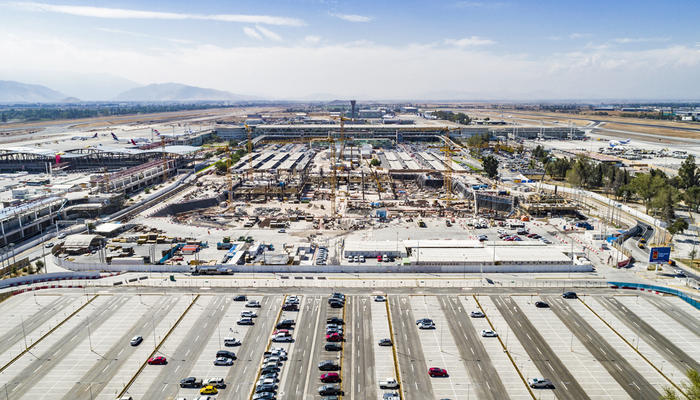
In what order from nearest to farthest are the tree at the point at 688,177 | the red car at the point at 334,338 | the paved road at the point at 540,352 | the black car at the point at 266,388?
the black car at the point at 266,388 < the paved road at the point at 540,352 < the red car at the point at 334,338 < the tree at the point at 688,177

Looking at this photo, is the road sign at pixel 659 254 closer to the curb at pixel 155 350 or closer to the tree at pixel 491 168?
the curb at pixel 155 350

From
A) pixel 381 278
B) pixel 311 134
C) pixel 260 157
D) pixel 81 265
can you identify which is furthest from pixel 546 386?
pixel 311 134

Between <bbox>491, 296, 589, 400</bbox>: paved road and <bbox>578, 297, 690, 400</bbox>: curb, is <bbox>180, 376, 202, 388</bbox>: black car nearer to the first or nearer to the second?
<bbox>491, 296, 589, 400</bbox>: paved road

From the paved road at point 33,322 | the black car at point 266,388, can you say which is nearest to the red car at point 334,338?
the black car at point 266,388

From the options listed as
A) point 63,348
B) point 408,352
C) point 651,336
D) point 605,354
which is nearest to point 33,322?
point 63,348

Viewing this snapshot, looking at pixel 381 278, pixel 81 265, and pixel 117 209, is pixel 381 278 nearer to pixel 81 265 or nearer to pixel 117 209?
pixel 81 265

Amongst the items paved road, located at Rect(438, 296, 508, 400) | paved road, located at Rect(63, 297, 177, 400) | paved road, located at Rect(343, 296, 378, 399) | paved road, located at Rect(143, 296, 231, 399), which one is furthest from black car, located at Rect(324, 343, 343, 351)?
paved road, located at Rect(63, 297, 177, 400)

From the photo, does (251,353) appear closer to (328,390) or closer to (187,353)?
(187,353)
